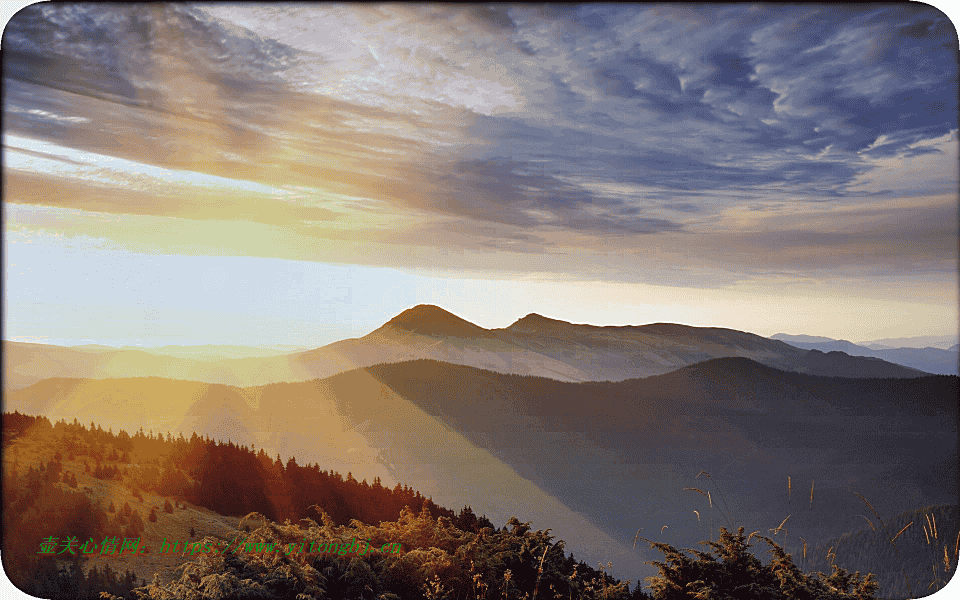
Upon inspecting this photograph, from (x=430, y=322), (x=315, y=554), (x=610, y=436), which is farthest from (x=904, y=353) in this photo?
(x=315, y=554)

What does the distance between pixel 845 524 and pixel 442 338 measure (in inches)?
227

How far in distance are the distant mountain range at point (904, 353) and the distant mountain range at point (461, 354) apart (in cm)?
13

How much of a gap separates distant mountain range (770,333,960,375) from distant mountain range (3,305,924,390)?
127 mm

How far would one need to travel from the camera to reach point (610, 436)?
9398 mm

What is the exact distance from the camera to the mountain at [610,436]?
21.9 feet

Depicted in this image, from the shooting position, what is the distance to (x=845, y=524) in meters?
6.36

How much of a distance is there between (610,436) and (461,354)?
3050 mm

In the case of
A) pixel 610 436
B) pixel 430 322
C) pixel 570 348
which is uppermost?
pixel 430 322

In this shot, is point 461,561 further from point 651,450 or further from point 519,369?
point 519,369

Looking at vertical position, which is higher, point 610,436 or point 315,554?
point 610,436

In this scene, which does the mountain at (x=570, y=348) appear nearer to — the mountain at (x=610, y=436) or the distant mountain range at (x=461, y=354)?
the distant mountain range at (x=461, y=354)

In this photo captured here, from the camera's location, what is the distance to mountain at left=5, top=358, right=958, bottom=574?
6.68m

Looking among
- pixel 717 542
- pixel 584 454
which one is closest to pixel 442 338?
pixel 584 454

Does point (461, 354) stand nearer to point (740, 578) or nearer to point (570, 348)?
point (570, 348)
